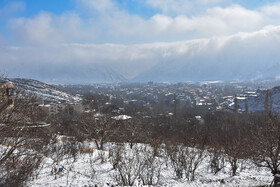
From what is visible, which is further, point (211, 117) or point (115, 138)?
point (211, 117)

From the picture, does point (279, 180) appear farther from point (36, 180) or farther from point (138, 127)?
point (138, 127)

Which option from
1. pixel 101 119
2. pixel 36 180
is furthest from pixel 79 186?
pixel 101 119

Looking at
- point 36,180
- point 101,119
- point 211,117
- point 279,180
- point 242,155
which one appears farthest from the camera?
point 211,117

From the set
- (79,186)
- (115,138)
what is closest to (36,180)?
(79,186)

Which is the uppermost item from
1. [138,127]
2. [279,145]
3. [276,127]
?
[276,127]

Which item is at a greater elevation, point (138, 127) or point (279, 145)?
point (279, 145)

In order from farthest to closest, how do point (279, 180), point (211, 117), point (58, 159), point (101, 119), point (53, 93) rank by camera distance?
point (53, 93) → point (211, 117) → point (101, 119) → point (58, 159) → point (279, 180)

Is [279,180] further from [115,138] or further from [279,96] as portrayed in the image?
[279,96]
